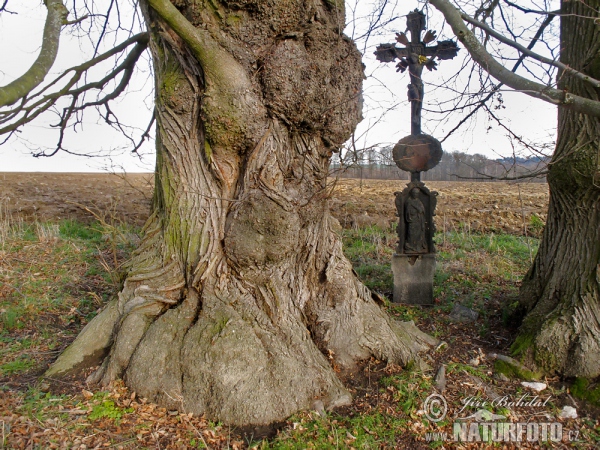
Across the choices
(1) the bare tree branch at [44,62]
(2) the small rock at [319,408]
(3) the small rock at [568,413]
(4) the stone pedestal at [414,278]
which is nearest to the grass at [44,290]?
(1) the bare tree branch at [44,62]

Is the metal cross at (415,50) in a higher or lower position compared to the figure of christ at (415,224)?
higher

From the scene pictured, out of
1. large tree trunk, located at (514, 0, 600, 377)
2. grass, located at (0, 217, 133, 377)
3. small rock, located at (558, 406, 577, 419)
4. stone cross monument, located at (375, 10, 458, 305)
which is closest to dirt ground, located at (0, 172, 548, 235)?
grass, located at (0, 217, 133, 377)

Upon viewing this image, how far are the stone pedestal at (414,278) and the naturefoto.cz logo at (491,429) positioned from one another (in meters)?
2.47

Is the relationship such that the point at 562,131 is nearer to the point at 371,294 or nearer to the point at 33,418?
the point at 371,294

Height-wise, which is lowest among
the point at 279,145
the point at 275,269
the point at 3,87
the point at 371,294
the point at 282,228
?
the point at 371,294

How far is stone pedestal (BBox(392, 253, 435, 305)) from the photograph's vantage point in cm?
573

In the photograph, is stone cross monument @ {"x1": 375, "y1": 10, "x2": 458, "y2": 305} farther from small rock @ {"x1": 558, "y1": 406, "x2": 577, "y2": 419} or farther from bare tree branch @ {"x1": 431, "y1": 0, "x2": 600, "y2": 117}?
small rock @ {"x1": 558, "y1": 406, "x2": 577, "y2": 419}

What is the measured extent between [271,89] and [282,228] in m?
1.08

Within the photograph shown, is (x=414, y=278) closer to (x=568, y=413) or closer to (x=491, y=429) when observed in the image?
(x=568, y=413)

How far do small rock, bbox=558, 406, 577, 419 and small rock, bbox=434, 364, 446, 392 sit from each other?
0.85 metres

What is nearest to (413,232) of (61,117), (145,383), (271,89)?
(271,89)

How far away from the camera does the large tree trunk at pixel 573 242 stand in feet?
12.2

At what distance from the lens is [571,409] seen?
3381 mm

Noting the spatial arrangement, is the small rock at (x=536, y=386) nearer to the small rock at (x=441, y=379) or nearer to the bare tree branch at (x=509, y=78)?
the small rock at (x=441, y=379)
